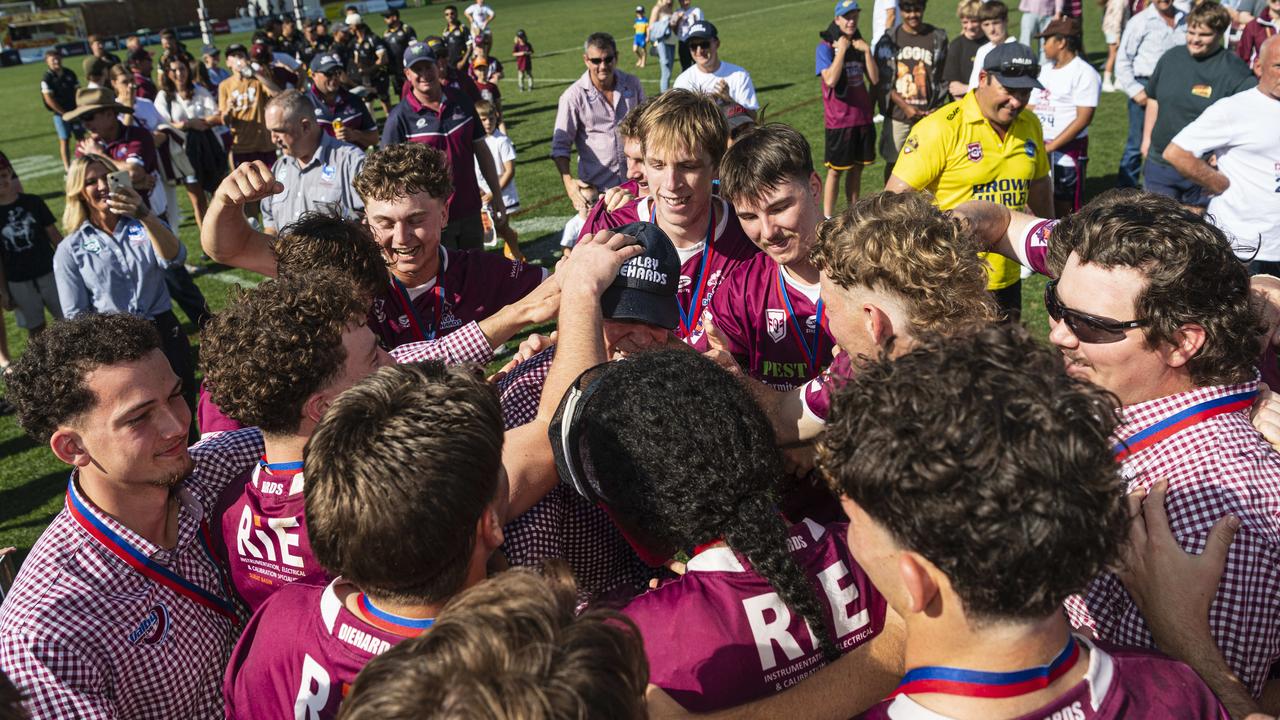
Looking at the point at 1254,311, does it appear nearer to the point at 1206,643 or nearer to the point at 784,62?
the point at 1206,643

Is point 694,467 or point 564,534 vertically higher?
point 694,467

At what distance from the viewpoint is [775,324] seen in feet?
13.1

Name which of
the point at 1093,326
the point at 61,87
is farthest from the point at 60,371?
the point at 61,87

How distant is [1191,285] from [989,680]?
1.45 m

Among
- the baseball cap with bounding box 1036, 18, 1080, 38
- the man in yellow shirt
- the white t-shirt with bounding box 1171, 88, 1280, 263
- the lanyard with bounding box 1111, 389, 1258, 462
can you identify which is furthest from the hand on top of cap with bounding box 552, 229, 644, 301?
the baseball cap with bounding box 1036, 18, 1080, 38

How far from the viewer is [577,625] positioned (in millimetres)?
1450

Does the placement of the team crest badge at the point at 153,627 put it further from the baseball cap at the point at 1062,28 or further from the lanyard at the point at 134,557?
the baseball cap at the point at 1062,28


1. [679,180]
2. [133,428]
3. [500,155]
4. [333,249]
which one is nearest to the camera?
[133,428]

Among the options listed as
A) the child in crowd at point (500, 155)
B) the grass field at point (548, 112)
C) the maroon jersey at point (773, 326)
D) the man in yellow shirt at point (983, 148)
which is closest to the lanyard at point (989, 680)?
the maroon jersey at point (773, 326)

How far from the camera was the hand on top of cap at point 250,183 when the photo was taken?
363cm

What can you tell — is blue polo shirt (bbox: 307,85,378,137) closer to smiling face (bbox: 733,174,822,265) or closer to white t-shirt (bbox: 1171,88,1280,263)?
smiling face (bbox: 733,174,822,265)

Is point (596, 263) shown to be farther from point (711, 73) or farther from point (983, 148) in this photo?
point (711, 73)

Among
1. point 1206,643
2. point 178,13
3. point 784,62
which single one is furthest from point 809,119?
point 178,13

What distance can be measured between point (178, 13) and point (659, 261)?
68.6 metres
